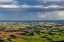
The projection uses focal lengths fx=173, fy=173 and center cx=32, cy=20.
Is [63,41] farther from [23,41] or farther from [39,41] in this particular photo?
[23,41]

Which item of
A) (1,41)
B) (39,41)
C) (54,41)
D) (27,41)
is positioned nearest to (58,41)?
(54,41)

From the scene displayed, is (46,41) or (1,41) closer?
(46,41)

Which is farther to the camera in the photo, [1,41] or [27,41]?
[1,41]

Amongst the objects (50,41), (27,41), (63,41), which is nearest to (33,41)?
(27,41)

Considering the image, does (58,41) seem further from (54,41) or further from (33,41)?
(33,41)

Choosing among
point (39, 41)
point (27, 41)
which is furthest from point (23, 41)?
point (39, 41)

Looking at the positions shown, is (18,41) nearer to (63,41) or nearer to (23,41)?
(23,41)
